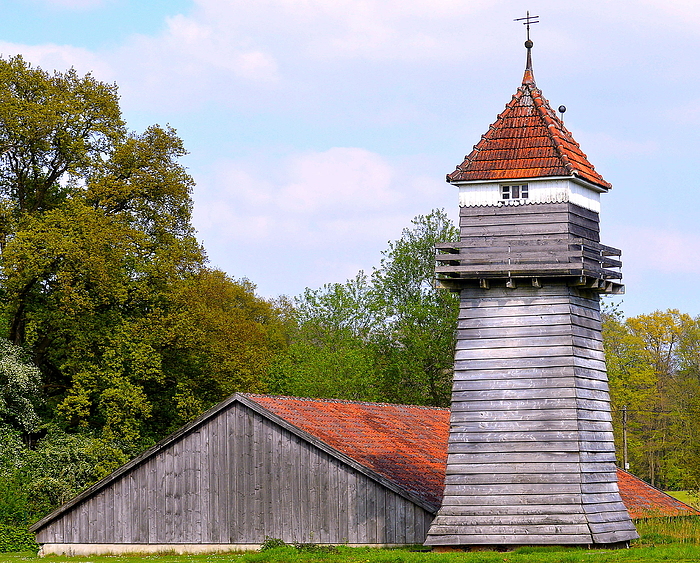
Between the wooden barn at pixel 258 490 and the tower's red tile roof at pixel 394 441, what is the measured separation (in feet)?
0.23

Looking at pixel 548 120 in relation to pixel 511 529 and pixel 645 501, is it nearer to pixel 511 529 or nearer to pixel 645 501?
pixel 511 529

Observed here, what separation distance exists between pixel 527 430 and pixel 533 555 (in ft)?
10.2

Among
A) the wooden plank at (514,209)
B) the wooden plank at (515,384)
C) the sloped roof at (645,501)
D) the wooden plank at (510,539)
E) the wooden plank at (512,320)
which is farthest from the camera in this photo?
the sloped roof at (645,501)

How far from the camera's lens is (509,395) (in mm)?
26969

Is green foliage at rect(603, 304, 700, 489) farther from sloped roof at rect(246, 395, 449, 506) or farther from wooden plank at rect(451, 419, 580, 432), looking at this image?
wooden plank at rect(451, 419, 580, 432)

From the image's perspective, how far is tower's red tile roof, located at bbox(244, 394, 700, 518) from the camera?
32.6 m

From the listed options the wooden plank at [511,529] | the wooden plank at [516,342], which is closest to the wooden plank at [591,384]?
the wooden plank at [516,342]

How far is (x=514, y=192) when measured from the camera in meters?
27.9

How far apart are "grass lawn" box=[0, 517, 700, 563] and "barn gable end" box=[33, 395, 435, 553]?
1640 mm

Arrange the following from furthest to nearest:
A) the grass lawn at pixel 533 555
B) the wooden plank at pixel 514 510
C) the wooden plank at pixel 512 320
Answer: the wooden plank at pixel 512 320
the wooden plank at pixel 514 510
the grass lawn at pixel 533 555

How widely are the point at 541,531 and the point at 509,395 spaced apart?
3.16 meters

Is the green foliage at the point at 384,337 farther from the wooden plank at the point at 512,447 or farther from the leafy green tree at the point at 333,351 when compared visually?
the wooden plank at the point at 512,447

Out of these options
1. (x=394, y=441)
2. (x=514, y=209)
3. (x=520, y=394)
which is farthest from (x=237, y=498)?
(x=514, y=209)

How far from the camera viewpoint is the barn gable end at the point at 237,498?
31.4m
